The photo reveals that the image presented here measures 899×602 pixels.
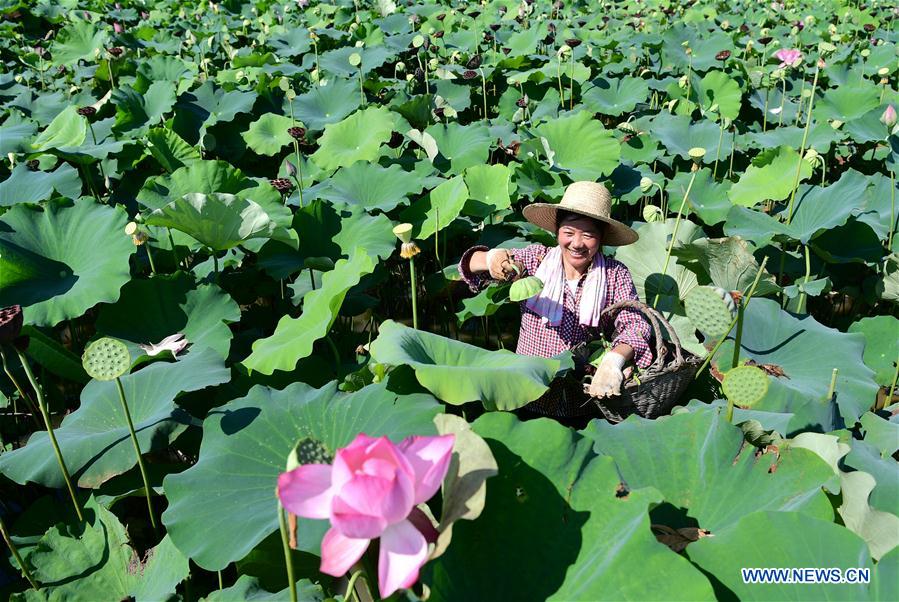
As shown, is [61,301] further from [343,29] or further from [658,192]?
[343,29]

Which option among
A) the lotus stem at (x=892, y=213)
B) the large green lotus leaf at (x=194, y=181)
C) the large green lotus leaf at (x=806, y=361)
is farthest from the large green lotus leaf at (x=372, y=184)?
the lotus stem at (x=892, y=213)

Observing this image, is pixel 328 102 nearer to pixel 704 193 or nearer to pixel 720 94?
pixel 704 193

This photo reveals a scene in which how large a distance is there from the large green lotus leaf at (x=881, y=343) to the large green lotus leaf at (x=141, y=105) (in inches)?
140

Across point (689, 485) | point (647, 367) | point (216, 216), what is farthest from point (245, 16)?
point (689, 485)

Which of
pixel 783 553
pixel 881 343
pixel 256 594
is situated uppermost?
pixel 783 553

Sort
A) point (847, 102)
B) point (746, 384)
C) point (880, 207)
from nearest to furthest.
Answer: point (746, 384) < point (880, 207) < point (847, 102)

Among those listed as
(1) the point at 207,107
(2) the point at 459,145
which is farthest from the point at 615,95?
(1) the point at 207,107

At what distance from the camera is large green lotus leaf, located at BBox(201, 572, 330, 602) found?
3.75 feet

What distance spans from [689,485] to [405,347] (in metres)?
0.67

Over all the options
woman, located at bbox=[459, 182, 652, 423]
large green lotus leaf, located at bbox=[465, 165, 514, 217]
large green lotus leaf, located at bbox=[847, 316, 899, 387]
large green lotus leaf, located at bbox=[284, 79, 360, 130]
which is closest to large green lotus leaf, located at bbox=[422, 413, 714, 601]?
woman, located at bbox=[459, 182, 652, 423]

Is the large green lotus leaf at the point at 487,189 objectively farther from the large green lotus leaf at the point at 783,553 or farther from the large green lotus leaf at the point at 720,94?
the large green lotus leaf at the point at 783,553

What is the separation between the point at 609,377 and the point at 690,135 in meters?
2.53

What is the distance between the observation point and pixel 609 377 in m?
1.91

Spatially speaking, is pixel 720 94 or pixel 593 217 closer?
pixel 593 217
